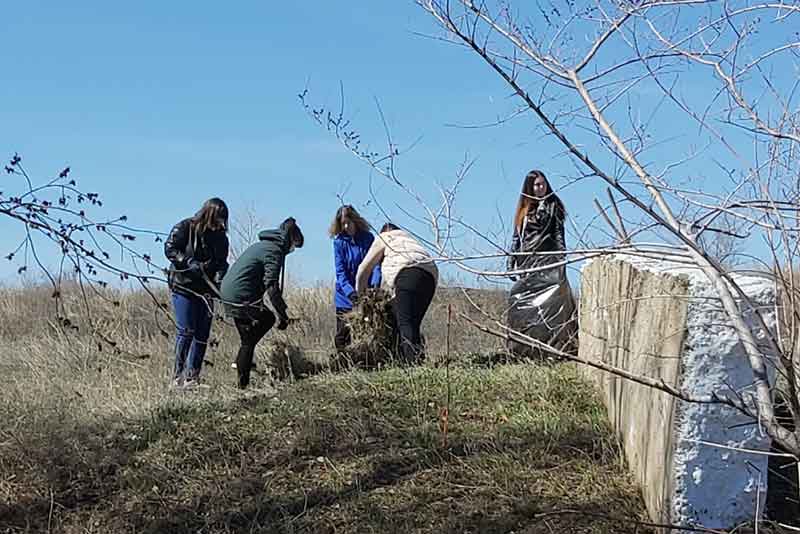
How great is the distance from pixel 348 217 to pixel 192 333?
1.59m

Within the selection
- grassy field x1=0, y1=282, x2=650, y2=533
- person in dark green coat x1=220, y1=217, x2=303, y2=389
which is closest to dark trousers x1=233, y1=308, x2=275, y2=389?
person in dark green coat x1=220, y1=217, x2=303, y2=389

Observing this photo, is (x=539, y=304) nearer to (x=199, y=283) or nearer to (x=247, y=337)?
(x=247, y=337)

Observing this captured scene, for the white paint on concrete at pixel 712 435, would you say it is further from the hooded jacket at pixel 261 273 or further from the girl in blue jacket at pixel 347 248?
the girl in blue jacket at pixel 347 248

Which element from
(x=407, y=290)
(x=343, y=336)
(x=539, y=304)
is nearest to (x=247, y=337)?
(x=343, y=336)

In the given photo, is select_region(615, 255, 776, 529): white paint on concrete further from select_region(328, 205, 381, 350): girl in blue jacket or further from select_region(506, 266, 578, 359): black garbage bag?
select_region(328, 205, 381, 350): girl in blue jacket

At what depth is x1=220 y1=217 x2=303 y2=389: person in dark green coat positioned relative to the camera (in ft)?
24.8

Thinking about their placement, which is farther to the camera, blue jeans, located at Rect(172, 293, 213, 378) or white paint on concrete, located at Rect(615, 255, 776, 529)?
blue jeans, located at Rect(172, 293, 213, 378)

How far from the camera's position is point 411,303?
7855 millimetres

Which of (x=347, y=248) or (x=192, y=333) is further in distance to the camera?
(x=347, y=248)

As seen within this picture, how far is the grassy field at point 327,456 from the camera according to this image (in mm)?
4977

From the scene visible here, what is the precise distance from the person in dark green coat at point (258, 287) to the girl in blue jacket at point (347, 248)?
2.16 ft

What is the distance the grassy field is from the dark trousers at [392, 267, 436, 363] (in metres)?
0.52

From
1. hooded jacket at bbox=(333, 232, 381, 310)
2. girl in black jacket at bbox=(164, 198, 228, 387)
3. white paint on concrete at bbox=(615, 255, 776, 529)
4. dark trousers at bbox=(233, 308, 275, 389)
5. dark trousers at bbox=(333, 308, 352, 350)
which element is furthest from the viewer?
hooded jacket at bbox=(333, 232, 381, 310)

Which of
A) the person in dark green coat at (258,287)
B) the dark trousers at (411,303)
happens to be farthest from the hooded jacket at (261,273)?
the dark trousers at (411,303)
